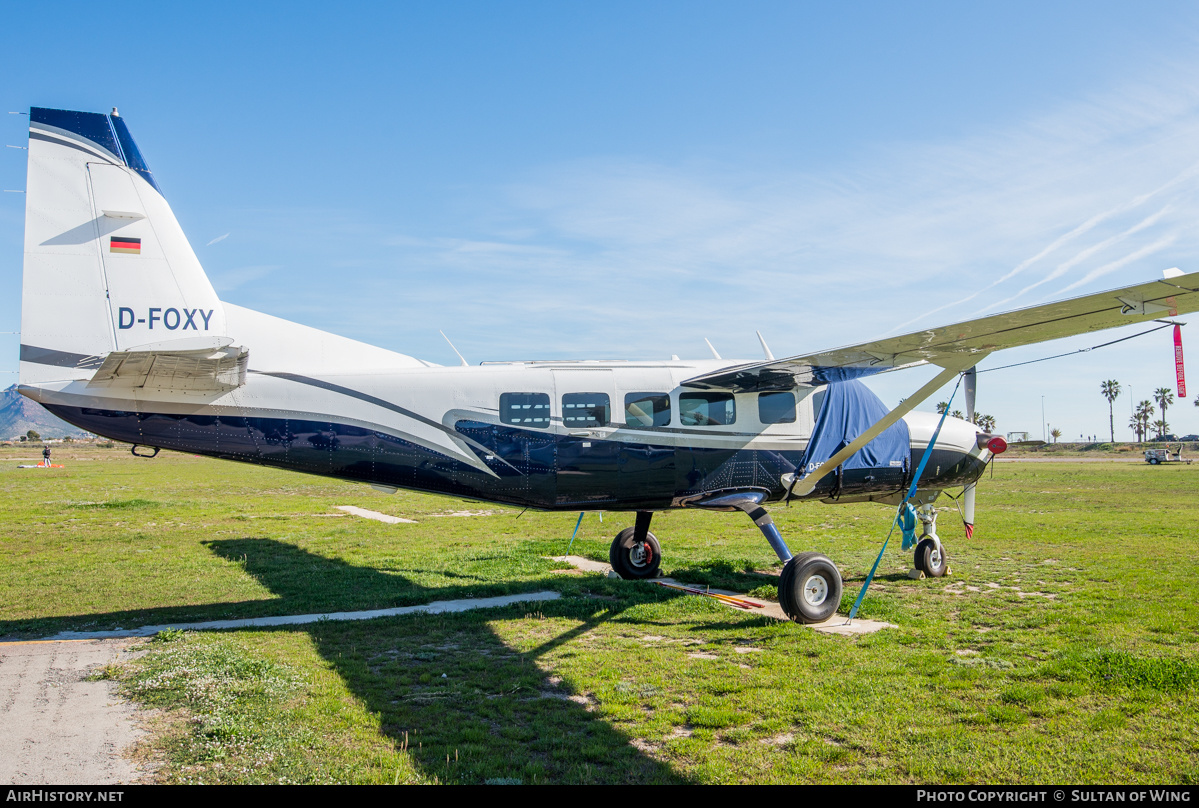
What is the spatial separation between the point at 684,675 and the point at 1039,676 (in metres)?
3.57

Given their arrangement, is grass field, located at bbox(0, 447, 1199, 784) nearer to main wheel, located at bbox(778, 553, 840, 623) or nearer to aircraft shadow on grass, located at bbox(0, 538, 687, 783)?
aircraft shadow on grass, located at bbox(0, 538, 687, 783)

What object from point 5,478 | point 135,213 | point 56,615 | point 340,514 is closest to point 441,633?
point 56,615

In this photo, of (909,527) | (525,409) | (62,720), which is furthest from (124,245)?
(909,527)

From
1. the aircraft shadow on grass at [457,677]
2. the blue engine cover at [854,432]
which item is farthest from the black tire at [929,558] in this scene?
the aircraft shadow on grass at [457,677]

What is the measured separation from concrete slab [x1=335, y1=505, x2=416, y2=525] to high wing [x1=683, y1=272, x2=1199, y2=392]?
14880mm

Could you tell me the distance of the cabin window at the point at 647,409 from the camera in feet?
35.3

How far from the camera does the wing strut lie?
32.4 ft

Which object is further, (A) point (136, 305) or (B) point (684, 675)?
(A) point (136, 305)

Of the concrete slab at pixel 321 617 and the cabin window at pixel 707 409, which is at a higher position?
the cabin window at pixel 707 409

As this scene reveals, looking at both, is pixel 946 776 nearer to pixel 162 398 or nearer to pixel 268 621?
pixel 268 621

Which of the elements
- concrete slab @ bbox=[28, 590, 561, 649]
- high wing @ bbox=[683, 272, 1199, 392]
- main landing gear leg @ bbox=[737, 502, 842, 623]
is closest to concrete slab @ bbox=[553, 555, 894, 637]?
main landing gear leg @ bbox=[737, 502, 842, 623]

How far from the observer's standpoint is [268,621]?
10055 mm

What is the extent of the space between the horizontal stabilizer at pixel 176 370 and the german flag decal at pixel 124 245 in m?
1.51

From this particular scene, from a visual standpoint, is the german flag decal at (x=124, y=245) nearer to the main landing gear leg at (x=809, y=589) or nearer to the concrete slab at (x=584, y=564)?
the concrete slab at (x=584, y=564)
